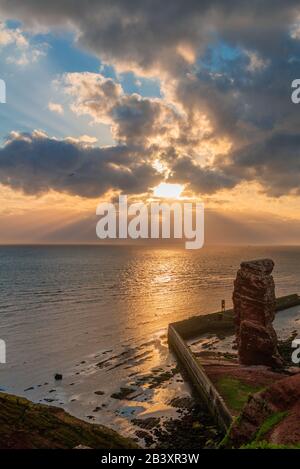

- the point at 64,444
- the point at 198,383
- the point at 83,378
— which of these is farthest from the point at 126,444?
the point at 83,378

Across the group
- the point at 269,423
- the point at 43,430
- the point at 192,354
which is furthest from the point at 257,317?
the point at 43,430

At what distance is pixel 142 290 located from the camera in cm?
10369

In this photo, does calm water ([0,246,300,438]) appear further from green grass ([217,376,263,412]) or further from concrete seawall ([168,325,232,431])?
green grass ([217,376,263,412])

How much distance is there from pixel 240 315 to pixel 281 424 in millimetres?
24138

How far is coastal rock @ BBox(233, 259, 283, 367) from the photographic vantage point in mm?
36656

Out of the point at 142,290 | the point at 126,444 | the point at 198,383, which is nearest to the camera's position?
the point at 126,444

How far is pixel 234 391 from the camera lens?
Result: 2995 cm

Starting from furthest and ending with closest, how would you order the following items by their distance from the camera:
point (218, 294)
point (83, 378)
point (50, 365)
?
point (218, 294) → point (50, 365) → point (83, 378)

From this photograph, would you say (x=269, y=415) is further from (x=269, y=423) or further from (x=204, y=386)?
(x=204, y=386)

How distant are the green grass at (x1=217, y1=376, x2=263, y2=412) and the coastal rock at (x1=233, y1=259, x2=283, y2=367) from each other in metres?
5.21

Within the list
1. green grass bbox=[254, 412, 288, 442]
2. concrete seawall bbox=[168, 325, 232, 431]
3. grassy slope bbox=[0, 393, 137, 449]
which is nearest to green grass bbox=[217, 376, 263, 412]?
concrete seawall bbox=[168, 325, 232, 431]

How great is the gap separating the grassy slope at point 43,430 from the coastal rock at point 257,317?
25.0 m

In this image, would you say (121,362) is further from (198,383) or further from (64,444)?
(64,444)

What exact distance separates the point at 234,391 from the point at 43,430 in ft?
67.7
